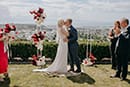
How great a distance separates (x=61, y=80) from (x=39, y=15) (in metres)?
3.26

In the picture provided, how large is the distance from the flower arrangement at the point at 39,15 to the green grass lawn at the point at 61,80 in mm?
1949

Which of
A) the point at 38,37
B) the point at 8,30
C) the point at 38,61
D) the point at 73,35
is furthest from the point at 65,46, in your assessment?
the point at 8,30

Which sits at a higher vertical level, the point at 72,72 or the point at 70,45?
the point at 70,45

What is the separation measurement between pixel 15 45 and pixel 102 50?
146 inches

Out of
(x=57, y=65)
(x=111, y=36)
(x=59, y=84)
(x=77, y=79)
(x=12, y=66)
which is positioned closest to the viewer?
(x=59, y=84)

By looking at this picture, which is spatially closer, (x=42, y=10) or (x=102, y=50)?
(x=42, y=10)

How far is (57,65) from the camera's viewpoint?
440 inches

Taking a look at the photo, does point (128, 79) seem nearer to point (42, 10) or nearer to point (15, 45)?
point (42, 10)

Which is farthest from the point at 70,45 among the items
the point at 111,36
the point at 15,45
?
the point at 15,45

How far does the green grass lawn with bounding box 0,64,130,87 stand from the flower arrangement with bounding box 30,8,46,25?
6.39ft

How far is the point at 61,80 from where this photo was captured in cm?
1006

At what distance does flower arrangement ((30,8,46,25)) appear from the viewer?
12320 mm

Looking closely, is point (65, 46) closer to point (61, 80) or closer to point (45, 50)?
point (61, 80)

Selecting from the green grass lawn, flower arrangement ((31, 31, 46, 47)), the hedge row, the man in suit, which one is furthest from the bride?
the hedge row
